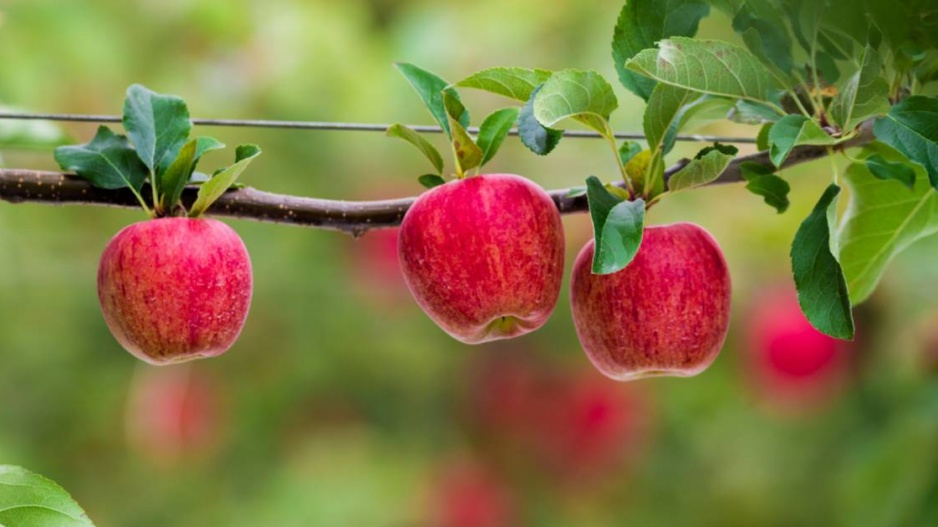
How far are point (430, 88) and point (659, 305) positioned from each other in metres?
0.18

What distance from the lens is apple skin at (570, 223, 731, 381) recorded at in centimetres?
64

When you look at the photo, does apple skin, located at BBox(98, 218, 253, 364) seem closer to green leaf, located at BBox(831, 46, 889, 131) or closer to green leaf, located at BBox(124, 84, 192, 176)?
green leaf, located at BBox(124, 84, 192, 176)

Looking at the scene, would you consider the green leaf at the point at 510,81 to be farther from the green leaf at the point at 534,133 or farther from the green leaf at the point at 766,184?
the green leaf at the point at 766,184

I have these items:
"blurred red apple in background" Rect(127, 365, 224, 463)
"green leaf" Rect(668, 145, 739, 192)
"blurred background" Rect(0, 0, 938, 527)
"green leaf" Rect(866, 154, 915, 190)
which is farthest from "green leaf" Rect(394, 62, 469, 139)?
"blurred red apple in background" Rect(127, 365, 224, 463)

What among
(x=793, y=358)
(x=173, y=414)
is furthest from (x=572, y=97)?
(x=173, y=414)

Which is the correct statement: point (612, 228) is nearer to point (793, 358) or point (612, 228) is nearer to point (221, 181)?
point (221, 181)

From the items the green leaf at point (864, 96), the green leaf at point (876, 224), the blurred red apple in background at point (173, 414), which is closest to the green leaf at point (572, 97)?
the green leaf at point (864, 96)

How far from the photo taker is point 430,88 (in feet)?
2.15

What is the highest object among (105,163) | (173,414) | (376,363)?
(105,163)

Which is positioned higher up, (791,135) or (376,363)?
(791,135)

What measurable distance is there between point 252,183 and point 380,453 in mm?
602

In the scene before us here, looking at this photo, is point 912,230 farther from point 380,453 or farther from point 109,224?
point 109,224

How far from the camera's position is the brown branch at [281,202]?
644 mm

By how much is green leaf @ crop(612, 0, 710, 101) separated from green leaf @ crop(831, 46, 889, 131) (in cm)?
9
